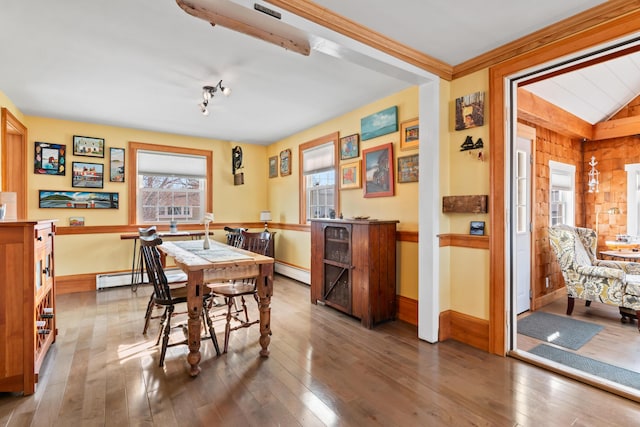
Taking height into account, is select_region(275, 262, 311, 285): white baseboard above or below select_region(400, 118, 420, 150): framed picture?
below

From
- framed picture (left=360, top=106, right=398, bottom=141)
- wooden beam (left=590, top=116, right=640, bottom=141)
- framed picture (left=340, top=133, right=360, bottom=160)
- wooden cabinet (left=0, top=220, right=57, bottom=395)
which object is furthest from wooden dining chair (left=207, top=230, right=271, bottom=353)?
wooden beam (left=590, top=116, right=640, bottom=141)

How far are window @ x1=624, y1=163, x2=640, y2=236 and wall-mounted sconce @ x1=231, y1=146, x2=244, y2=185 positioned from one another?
20.2ft

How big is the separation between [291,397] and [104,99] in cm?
392

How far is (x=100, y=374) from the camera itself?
2348mm

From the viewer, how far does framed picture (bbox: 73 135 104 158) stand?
4742 millimetres

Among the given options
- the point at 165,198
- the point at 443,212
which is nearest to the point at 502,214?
the point at 443,212

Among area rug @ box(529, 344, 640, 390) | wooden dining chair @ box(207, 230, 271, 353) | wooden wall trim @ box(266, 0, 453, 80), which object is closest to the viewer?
wooden wall trim @ box(266, 0, 453, 80)

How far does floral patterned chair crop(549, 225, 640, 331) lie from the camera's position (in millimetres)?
3286

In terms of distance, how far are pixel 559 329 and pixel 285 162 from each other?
4516 mm

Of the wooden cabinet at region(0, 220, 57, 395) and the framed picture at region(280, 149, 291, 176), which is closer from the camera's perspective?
the wooden cabinet at region(0, 220, 57, 395)

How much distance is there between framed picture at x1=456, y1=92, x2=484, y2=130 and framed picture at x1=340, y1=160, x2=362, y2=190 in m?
1.51

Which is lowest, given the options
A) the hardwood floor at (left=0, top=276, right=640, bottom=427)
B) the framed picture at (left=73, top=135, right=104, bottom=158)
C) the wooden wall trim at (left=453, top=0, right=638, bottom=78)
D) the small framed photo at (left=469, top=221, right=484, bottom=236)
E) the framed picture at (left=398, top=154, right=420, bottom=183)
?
the hardwood floor at (left=0, top=276, right=640, bottom=427)

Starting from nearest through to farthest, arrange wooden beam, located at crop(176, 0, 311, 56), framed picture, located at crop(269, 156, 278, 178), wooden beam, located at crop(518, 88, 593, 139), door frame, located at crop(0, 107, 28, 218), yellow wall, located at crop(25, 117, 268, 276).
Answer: wooden beam, located at crop(176, 0, 311, 56) < wooden beam, located at crop(518, 88, 593, 139) < door frame, located at crop(0, 107, 28, 218) < yellow wall, located at crop(25, 117, 268, 276) < framed picture, located at crop(269, 156, 278, 178)

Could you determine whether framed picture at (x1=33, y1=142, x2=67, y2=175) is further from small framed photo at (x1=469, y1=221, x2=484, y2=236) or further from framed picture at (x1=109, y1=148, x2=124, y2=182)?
small framed photo at (x1=469, y1=221, x2=484, y2=236)
